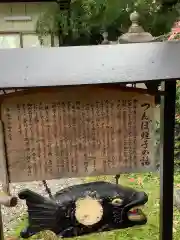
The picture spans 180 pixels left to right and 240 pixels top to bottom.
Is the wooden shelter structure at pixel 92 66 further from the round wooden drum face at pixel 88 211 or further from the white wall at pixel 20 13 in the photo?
the white wall at pixel 20 13

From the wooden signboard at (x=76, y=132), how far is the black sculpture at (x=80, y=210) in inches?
9.6

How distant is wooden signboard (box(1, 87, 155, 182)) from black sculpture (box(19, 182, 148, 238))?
9.6 inches

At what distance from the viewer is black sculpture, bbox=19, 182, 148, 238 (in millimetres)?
2344

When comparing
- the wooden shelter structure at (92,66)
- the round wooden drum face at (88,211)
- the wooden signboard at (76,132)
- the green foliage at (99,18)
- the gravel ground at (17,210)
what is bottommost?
the gravel ground at (17,210)

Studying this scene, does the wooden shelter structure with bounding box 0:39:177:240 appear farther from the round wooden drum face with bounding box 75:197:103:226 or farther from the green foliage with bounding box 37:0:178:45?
the green foliage with bounding box 37:0:178:45

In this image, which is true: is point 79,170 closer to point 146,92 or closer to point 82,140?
point 82,140

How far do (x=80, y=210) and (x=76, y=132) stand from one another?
576mm

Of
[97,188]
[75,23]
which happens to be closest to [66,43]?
[75,23]

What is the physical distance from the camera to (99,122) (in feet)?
7.04

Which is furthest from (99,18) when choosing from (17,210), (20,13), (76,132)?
(76,132)

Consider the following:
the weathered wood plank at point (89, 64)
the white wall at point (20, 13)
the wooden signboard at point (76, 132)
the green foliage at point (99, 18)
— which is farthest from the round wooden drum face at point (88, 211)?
the white wall at point (20, 13)

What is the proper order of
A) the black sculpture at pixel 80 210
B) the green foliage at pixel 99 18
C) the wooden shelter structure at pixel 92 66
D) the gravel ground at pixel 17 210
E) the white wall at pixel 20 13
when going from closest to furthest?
the wooden shelter structure at pixel 92 66
the black sculpture at pixel 80 210
the gravel ground at pixel 17 210
the green foliage at pixel 99 18
the white wall at pixel 20 13

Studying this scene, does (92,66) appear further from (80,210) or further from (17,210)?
(17,210)

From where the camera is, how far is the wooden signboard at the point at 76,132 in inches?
82.7
